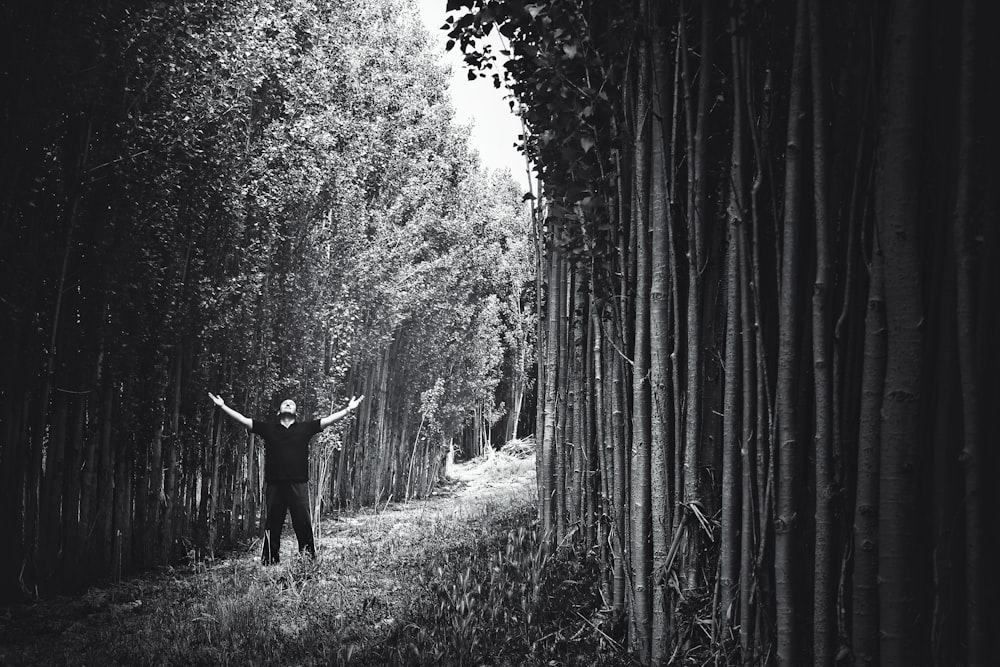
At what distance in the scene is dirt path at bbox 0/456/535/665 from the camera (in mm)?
3904

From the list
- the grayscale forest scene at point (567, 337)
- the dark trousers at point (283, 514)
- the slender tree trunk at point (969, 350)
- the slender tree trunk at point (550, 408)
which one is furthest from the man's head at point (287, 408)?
the slender tree trunk at point (969, 350)

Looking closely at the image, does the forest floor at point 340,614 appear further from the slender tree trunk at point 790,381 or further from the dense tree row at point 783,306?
the slender tree trunk at point 790,381

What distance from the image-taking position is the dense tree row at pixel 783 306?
6.02 feet

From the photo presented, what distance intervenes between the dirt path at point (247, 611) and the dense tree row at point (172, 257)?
0.56m

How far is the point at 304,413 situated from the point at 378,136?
3.98 m

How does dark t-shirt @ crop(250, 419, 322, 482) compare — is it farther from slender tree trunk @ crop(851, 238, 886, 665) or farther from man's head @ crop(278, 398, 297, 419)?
slender tree trunk @ crop(851, 238, 886, 665)

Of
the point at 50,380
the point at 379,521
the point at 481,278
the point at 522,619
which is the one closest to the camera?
the point at 522,619

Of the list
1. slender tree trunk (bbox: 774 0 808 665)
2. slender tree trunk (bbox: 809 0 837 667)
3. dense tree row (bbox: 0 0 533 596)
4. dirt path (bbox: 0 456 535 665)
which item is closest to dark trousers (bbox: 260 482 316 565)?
dirt path (bbox: 0 456 535 665)

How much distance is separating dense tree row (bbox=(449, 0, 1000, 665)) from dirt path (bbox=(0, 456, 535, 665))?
164cm

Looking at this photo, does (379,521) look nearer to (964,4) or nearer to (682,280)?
(682,280)

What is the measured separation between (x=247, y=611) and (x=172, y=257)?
3.24 metres

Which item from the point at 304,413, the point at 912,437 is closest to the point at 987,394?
the point at 912,437

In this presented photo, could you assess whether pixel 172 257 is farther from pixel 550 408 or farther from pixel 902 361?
pixel 902 361

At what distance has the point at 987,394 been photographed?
175 cm
